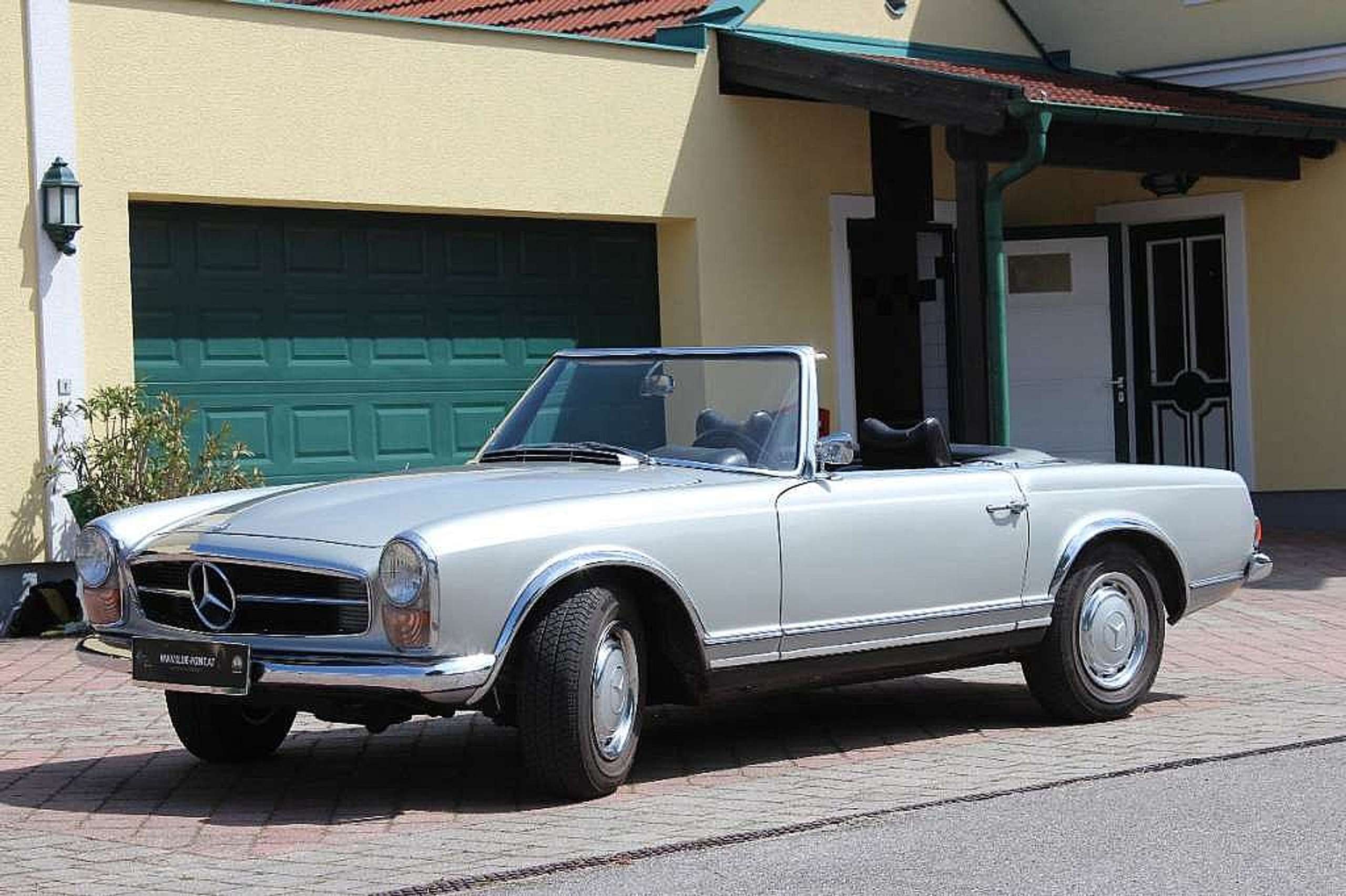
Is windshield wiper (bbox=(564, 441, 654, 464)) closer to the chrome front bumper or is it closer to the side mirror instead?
the side mirror

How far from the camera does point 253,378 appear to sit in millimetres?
12820

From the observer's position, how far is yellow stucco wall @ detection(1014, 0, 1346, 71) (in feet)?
54.0

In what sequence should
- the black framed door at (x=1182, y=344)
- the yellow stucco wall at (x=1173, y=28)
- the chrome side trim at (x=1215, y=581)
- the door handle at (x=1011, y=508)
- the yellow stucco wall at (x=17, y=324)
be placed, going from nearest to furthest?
the door handle at (x=1011, y=508)
the chrome side trim at (x=1215, y=581)
the yellow stucco wall at (x=17, y=324)
the yellow stucco wall at (x=1173, y=28)
the black framed door at (x=1182, y=344)

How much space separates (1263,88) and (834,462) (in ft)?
34.5

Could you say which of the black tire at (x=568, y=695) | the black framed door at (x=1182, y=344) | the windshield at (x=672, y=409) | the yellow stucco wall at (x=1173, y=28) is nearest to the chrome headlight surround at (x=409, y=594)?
the black tire at (x=568, y=695)

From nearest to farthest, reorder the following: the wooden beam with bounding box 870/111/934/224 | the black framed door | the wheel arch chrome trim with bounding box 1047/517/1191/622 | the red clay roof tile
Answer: the wheel arch chrome trim with bounding box 1047/517/1191/622 < the red clay roof tile < the wooden beam with bounding box 870/111/934/224 < the black framed door

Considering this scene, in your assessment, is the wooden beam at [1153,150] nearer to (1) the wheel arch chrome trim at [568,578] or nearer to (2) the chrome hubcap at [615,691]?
(1) the wheel arch chrome trim at [568,578]

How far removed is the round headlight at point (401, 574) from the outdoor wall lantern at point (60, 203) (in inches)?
245

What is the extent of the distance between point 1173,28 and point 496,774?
11886 mm

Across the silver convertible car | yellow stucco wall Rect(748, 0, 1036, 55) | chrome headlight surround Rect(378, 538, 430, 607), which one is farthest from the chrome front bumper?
yellow stucco wall Rect(748, 0, 1036, 55)

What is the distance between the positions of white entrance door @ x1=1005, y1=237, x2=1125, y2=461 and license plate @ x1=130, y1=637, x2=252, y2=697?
11.2 meters

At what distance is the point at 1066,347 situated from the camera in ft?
55.7

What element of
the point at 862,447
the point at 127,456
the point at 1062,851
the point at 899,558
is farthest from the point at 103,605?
the point at 127,456

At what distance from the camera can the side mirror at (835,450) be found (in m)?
7.36
